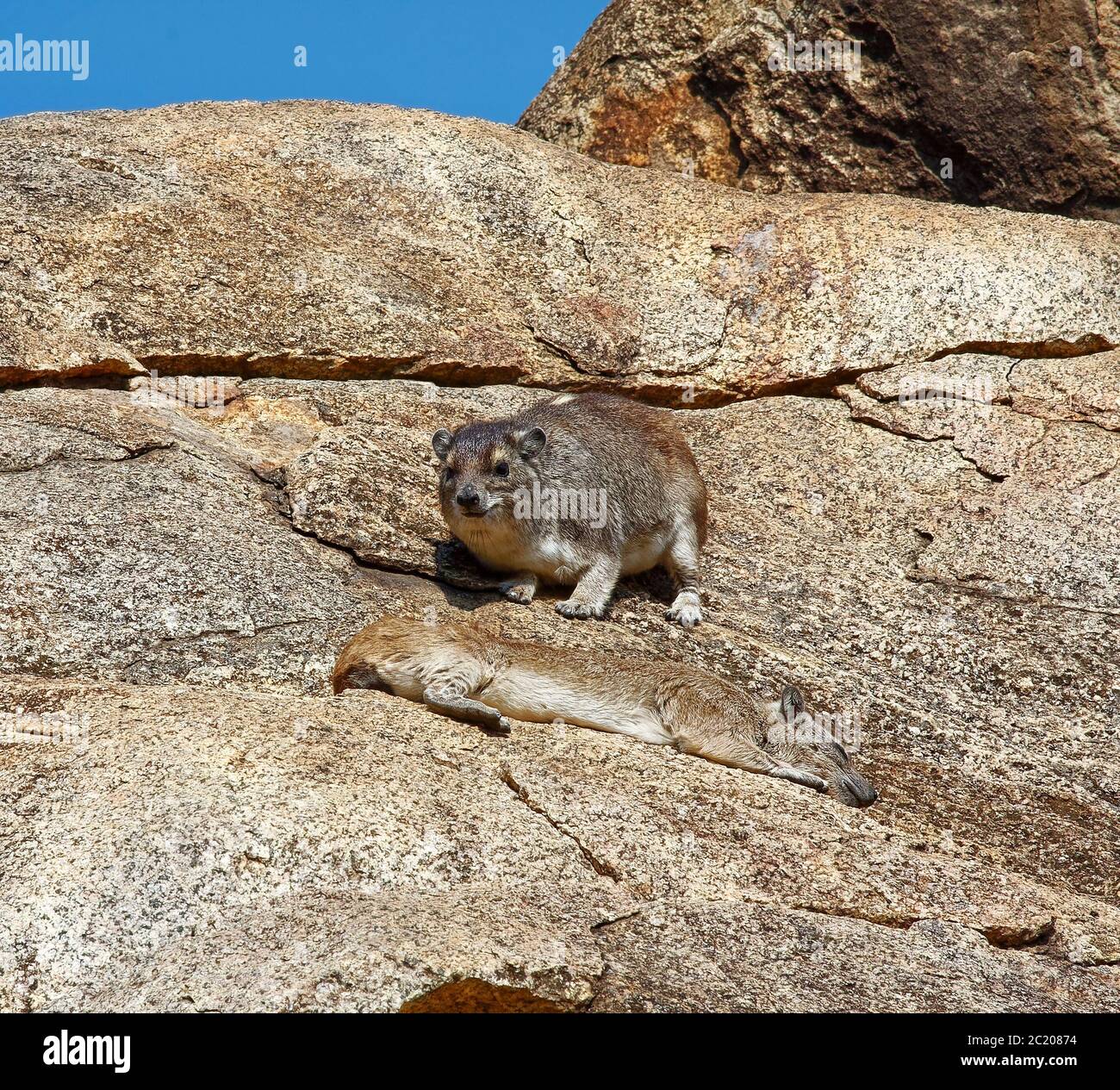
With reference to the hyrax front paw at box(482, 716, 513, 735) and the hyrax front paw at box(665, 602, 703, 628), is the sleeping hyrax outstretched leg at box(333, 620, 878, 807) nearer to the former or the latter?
the hyrax front paw at box(482, 716, 513, 735)

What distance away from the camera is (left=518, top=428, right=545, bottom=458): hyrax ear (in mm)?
11281

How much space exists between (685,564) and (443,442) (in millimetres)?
2097

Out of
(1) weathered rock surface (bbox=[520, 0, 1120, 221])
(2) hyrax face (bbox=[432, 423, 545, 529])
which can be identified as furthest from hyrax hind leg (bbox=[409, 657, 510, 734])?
(1) weathered rock surface (bbox=[520, 0, 1120, 221])

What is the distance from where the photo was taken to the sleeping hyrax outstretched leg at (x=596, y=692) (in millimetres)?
8828

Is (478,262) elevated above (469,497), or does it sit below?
above

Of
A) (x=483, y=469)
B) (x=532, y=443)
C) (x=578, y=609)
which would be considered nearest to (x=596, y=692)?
(x=578, y=609)

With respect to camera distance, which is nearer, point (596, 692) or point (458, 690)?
point (458, 690)

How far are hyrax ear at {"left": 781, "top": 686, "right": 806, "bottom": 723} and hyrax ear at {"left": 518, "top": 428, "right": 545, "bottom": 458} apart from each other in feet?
9.34

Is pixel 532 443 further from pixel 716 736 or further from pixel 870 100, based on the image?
pixel 870 100

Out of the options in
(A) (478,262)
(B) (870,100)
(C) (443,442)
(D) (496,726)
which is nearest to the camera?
(D) (496,726)

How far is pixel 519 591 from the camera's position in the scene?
11.0 metres

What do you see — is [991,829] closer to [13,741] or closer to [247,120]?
[13,741]

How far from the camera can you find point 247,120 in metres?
14.8

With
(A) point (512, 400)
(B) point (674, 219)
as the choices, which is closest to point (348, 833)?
(A) point (512, 400)
